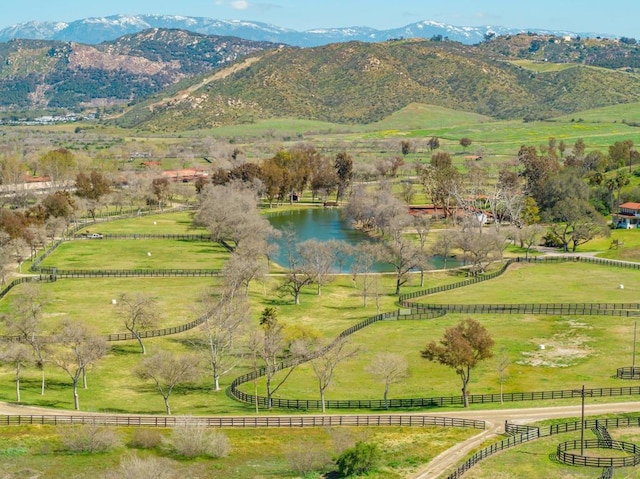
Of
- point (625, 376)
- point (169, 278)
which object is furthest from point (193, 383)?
point (169, 278)

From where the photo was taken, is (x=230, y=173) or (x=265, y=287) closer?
(x=265, y=287)

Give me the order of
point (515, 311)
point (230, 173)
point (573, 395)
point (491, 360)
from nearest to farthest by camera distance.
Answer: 1. point (573, 395)
2. point (491, 360)
3. point (515, 311)
4. point (230, 173)

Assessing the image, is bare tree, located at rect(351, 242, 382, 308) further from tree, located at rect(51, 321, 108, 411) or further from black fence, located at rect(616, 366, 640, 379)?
tree, located at rect(51, 321, 108, 411)

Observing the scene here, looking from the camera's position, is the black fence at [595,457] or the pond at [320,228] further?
the pond at [320,228]

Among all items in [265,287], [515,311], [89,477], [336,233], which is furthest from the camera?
[336,233]

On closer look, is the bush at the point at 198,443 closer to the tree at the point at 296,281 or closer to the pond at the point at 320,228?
the tree at the point at 296,281

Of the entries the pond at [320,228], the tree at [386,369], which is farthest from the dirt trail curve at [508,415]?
the pond at [320,228]

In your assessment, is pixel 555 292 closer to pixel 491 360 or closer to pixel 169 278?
pixel 491 360

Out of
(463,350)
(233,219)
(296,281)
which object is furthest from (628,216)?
(463,350)
